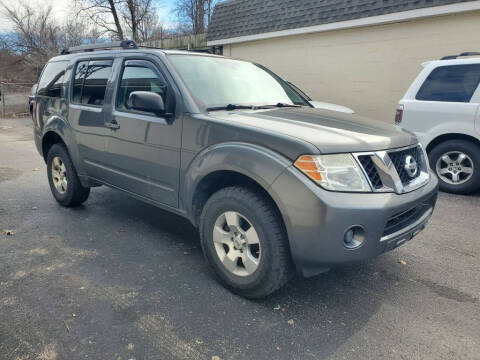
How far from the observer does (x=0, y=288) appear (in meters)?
2.93

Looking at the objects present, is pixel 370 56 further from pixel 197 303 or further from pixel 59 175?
pixel 197 303

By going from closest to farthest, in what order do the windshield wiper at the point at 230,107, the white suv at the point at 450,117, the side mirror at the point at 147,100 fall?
1. the side mirror at the point at 147,100
2. the windshield wiper at the point at 230,107
3. the white suv at the point at 450,117

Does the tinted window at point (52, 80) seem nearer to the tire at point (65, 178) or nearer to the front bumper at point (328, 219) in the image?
the tire at point (65, 178)

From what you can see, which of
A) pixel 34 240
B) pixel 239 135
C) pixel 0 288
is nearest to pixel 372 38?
pixel 239 135

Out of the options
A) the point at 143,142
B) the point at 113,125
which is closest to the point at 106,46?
the point at 113,125

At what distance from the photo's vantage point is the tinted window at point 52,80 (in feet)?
15.3

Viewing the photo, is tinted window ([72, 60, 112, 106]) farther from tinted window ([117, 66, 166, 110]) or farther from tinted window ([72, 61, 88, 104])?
tinted window ([117, 66, 166, 110])

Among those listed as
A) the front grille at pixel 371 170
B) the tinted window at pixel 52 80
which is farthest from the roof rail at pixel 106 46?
the front grille at pixel 371 170

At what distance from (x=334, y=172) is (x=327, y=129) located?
1.58 ft

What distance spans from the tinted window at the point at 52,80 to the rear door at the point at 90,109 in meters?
0.33

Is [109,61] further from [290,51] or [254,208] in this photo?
[290,51]

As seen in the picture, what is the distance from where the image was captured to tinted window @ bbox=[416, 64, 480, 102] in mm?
5578

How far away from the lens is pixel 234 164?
2.70m

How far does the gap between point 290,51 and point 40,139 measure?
8.27 m
